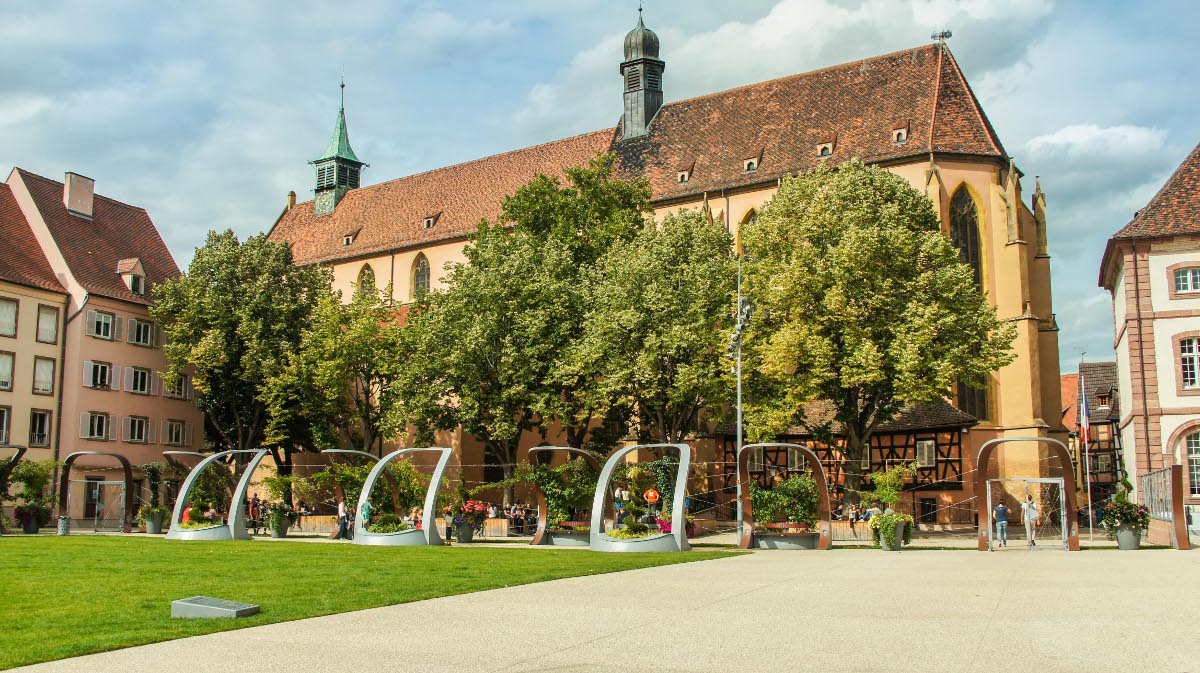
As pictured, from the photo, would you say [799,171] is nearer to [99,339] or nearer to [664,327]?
[664,327]

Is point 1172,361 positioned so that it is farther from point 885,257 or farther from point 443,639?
point 443,639

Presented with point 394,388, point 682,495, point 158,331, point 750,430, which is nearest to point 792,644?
point 682,495

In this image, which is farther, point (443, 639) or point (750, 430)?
point (750, 430)

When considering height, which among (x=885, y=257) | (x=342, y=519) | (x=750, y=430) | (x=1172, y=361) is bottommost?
(x=342, y=519)

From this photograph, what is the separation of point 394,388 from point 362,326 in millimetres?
5479

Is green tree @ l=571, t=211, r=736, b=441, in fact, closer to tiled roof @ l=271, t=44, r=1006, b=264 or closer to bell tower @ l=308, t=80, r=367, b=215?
tiled roof @ l=271, t=44, r=1006, b=264

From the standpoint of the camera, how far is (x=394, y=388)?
44.0 m

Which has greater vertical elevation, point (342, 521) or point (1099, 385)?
point (1099, 385)

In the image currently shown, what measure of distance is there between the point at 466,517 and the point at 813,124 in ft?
95.6

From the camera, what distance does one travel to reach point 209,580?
1681cm

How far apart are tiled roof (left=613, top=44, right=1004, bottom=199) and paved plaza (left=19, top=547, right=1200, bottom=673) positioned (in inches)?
1368

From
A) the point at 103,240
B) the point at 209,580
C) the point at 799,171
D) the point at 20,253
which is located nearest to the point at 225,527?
the point at 209,580

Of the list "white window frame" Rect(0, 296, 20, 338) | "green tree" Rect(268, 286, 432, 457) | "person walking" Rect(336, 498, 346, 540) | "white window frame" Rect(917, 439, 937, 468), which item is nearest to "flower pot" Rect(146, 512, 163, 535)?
"person walking" Rect(336, 498, 346, 540)

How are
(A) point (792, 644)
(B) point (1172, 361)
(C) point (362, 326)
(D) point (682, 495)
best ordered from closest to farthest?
(A) point (792, 644) < (D) point (682, 495) < (B) point (1172, 361) < (C) point (362, 326)
